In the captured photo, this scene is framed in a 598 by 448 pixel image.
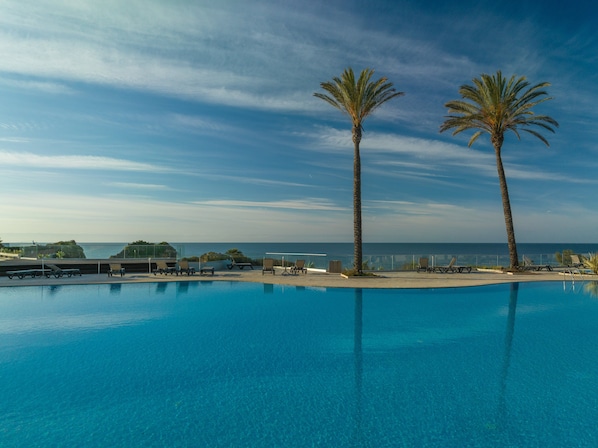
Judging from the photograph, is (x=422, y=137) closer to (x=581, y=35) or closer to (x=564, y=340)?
(x=581, y=35)

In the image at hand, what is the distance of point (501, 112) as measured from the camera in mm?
22422

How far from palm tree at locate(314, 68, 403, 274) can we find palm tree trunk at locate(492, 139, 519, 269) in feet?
26.3

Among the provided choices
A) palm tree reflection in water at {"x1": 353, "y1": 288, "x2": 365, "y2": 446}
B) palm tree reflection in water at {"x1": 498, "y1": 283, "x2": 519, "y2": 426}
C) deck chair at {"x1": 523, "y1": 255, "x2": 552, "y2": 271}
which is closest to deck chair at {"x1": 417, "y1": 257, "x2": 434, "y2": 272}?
deck chair at {"x1": 523, "y1": 255, "x2": 552, "y2": 271}

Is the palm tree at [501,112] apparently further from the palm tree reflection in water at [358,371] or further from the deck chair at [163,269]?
the deck chair at [163,269]

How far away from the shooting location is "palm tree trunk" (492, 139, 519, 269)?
23219 mm

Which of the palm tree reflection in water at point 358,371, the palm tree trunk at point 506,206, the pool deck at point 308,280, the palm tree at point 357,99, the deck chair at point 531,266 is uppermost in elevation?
the palm tree at point 357,99

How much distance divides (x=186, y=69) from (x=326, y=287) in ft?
40.9

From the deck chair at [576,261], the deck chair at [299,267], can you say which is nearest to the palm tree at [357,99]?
the deck chair at [299,267]

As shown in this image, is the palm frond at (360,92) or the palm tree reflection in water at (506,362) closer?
the palm tree reflection in water at (506,362)

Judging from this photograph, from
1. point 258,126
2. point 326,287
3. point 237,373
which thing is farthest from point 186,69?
point 237,373

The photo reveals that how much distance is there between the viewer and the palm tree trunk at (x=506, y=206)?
23.2 meters

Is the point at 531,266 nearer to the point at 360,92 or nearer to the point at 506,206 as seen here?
the point at 506,206

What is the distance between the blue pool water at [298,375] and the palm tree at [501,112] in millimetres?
12948

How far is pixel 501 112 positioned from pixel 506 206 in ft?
19.5
